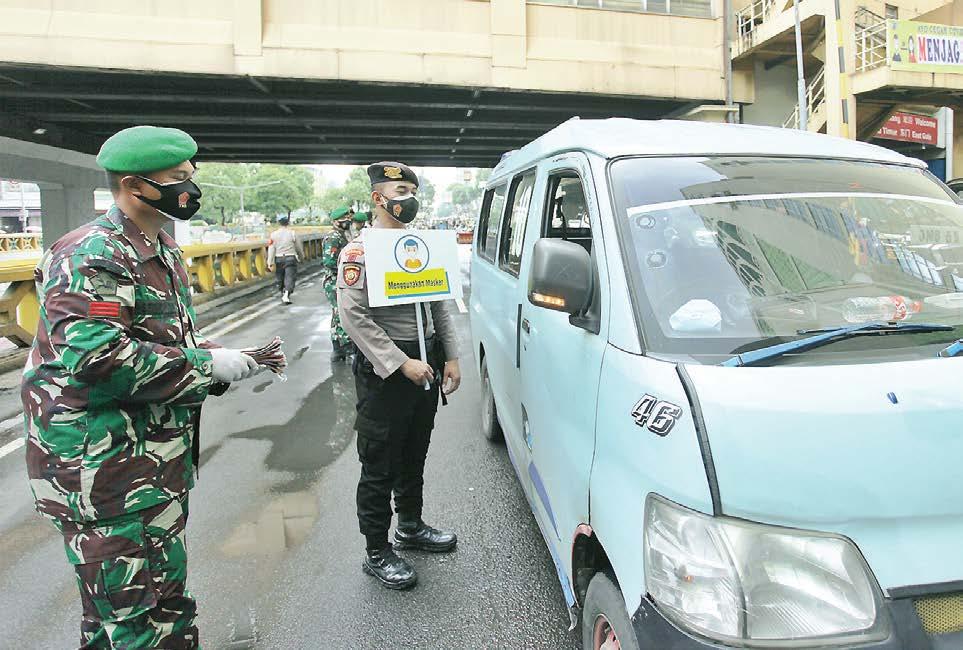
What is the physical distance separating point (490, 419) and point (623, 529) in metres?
3.38

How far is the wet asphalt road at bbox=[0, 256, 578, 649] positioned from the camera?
2.85 m

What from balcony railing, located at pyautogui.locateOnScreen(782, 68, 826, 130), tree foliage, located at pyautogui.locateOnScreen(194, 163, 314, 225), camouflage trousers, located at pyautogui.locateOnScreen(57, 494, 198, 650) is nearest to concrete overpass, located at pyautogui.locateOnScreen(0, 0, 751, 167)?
balcony railing, located at pyautogui.locateOnScreen(782, 68, 826, 130)

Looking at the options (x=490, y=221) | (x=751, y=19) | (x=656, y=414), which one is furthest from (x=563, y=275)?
(x=751, y=19)

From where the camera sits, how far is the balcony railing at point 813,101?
20.0m

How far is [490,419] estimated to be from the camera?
509 cm

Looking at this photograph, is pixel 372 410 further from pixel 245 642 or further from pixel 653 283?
pixel 653 283

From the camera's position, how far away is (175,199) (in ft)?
6.82

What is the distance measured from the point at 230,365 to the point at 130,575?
676 mm

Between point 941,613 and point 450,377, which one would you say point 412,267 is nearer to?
point 450,377

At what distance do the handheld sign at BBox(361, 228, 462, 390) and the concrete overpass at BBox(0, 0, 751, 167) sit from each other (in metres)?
13.9

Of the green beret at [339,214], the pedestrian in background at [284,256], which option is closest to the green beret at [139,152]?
the green beret at [339,214]

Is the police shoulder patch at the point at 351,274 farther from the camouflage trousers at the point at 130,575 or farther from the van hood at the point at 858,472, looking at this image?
the van hood at the point at 858,472

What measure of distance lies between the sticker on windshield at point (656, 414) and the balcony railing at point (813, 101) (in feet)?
68.9

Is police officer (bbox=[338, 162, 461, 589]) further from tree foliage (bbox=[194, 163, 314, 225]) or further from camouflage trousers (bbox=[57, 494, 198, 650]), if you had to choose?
tree foliage (bbox=[194, 163, 314, 225])
